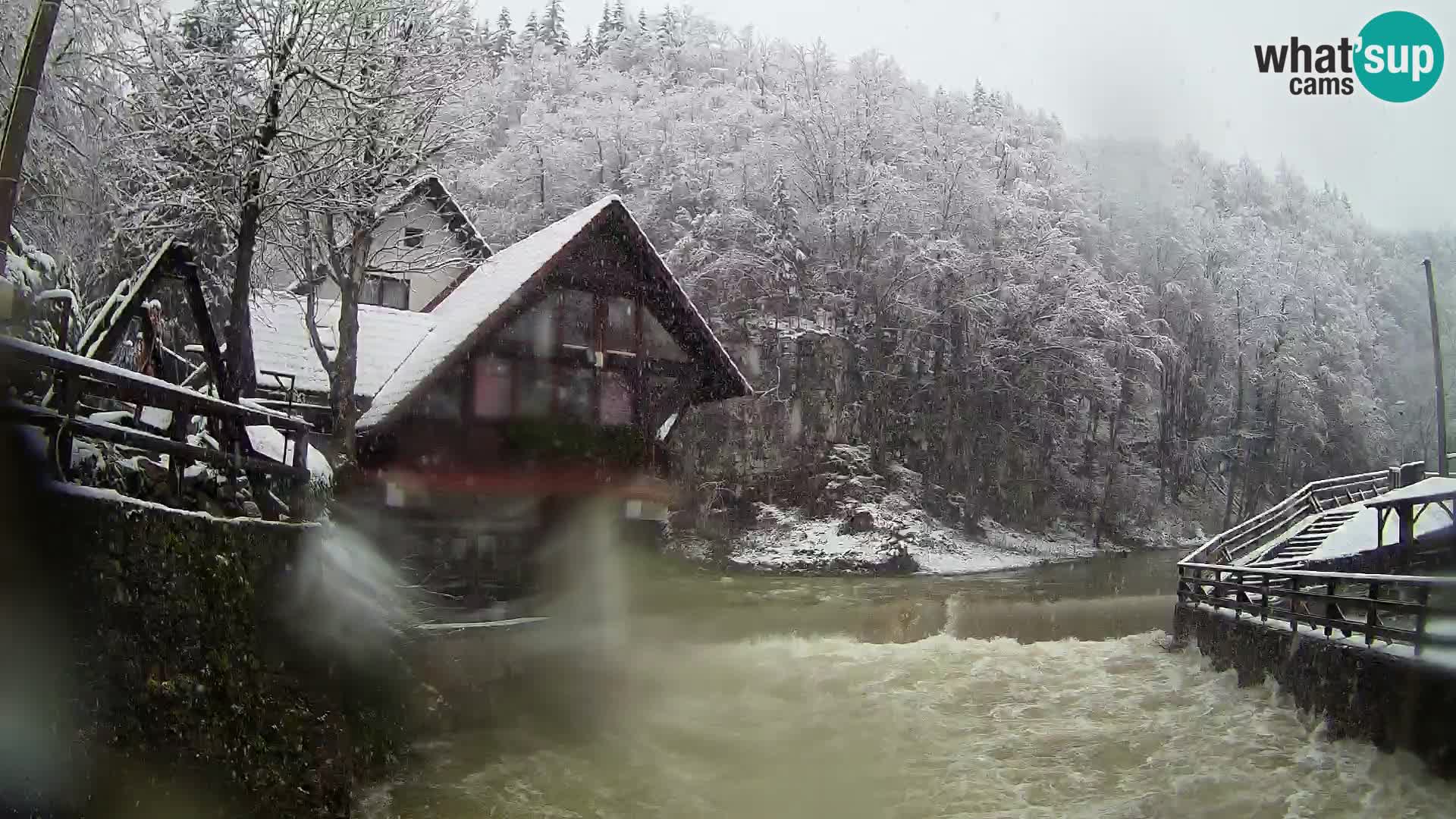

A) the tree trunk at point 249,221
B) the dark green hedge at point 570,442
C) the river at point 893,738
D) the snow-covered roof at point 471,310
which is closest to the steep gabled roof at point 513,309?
the snow-covered roof at point 471,310

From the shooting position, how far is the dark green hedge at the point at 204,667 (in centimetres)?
461

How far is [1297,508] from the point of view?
1647 cm

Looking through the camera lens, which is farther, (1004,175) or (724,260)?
(1004,175)

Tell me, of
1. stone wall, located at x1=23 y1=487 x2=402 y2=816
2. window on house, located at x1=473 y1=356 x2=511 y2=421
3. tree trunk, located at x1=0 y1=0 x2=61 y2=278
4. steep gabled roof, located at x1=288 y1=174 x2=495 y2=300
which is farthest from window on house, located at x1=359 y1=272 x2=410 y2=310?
tree trunk, located at x1=0 y1=0 x2=61 y2=278

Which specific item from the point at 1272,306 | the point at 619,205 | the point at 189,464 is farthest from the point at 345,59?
the point at 1272,306

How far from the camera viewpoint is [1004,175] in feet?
113

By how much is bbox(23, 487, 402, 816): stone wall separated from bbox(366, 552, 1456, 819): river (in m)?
1.55

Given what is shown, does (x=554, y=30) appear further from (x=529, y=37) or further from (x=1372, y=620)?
(x=1372, y=620)

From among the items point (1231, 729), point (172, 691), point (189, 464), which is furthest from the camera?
point (1231, 729)

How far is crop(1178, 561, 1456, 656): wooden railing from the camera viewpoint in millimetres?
7473

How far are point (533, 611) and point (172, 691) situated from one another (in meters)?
7.84

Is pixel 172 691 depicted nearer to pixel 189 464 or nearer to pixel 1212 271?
pixel 189 464

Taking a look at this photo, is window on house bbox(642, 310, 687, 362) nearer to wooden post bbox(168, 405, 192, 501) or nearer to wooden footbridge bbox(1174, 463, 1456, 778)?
wooden post bbox(168, 405, 192, 501)

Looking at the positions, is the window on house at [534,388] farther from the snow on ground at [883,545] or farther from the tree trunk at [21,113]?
the snow on ground at [883,545]
